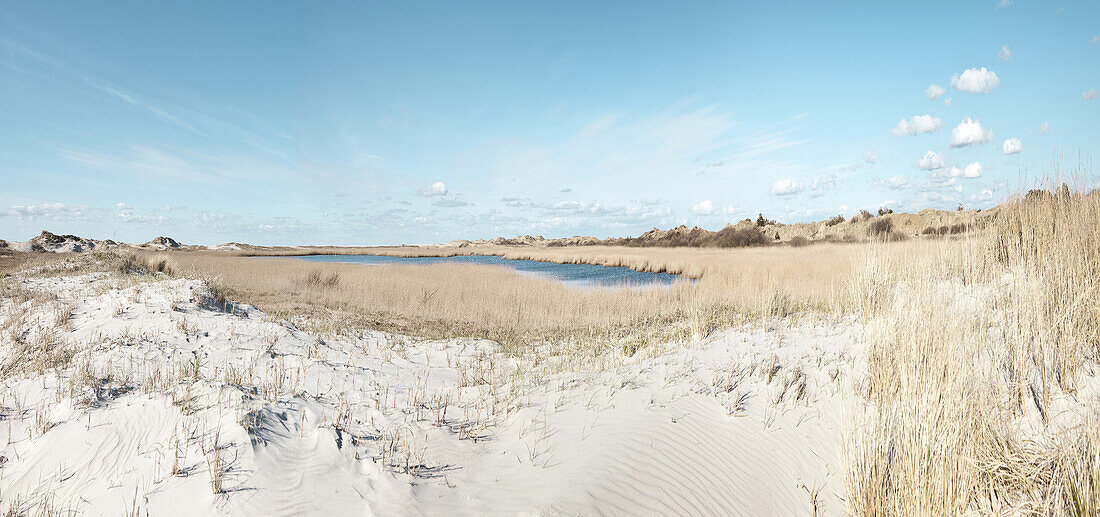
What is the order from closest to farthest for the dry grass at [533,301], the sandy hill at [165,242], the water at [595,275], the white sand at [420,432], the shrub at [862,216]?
the white sand at [420,432] < the dry grass at [533,301] < the water at [595,275] < the shrub at [862,216] < the sandy hill at [165,242]

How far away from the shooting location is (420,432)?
14.9 ft

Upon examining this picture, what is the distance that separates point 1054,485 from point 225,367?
28.1 ft

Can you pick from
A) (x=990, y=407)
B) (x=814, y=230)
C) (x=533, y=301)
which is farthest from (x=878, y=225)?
(x=990, y=407)

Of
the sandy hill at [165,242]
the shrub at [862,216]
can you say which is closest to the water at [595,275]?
the shrub at [862,216]

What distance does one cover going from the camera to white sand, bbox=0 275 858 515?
343 cm

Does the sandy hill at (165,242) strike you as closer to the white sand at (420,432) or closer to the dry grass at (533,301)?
the dry grass at (533,301)

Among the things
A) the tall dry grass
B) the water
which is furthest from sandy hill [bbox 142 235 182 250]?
the tall dry grass

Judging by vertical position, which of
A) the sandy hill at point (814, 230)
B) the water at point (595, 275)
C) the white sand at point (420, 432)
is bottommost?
the water at point (595, 275)

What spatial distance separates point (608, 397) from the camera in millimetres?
5492

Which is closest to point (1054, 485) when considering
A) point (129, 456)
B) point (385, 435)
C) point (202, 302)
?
point (385, 435)

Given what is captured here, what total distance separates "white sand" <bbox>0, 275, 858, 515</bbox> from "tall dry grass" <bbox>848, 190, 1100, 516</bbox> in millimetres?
441

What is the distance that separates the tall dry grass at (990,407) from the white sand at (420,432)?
0.44 meters

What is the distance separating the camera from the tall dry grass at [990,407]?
3033 mm

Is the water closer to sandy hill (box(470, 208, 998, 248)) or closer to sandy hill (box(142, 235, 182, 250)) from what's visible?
sandy hill (box(470, 208, 998, 248))
